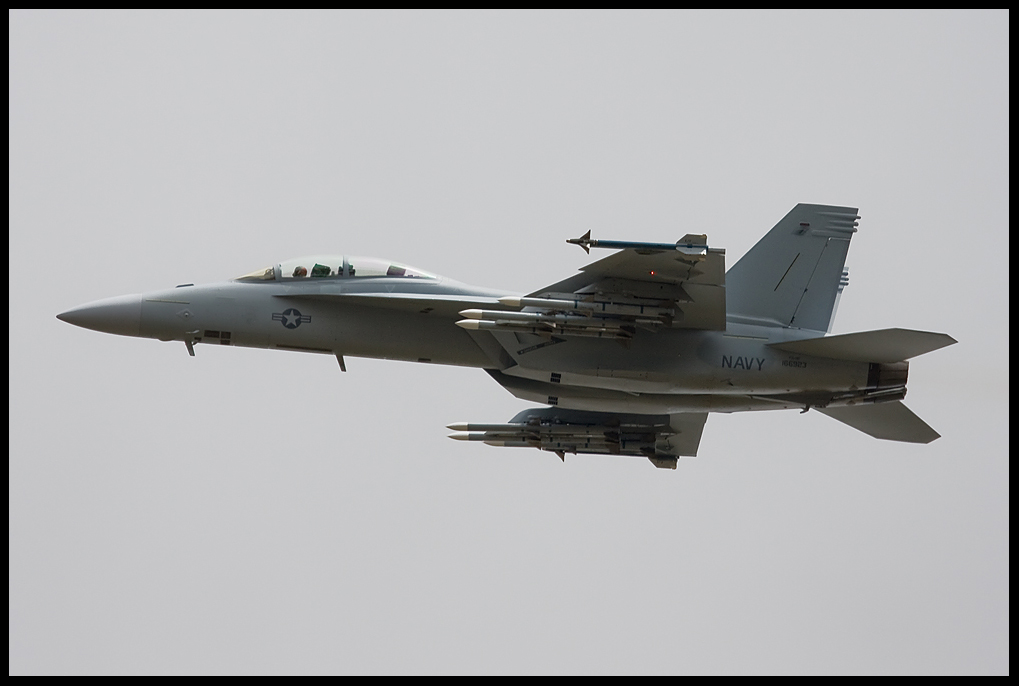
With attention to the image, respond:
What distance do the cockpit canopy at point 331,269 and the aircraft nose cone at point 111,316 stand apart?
188cm

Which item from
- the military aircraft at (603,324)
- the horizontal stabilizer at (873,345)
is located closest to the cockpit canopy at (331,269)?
the military aircraft at (603,324)

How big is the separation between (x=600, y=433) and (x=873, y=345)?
574 cm

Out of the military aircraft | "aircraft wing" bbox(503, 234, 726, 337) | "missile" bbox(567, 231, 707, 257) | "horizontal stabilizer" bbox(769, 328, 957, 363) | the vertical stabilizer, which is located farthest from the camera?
the vertical stabilizer

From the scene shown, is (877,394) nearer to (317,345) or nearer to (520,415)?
(520,415)

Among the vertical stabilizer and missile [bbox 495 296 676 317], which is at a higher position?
the vertical stabilizer

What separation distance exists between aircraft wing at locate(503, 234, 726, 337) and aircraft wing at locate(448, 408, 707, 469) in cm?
381

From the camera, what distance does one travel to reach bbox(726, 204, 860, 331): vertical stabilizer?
2184 centimetres

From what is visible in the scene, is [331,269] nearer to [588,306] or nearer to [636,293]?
[588,306]

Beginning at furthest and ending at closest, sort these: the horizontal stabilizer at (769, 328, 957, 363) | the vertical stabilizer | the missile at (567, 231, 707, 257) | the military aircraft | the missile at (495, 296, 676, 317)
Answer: the vertical stabilizer
the military aircraft
the horizontal stabilizer at (769, 328, 957, 363)
the missile at (495, 296, 676, 317)
the missile at (567, 231, 707, 257)

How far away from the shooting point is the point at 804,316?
21828 mm

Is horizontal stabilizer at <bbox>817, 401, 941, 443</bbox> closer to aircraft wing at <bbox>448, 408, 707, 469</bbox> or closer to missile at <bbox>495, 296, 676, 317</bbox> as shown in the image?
aircraft wing at <bbox>448, 408, 707, 469</bbox>

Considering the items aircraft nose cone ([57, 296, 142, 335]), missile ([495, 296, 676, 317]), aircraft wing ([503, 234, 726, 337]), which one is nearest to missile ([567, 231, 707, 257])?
aircraft wing ([503, 234, 726, 337])

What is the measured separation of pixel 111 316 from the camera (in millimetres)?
21234

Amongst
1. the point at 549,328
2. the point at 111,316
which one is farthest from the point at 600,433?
the point at 111,316
